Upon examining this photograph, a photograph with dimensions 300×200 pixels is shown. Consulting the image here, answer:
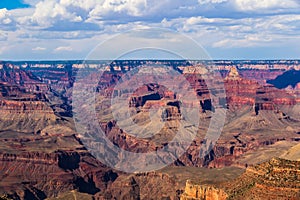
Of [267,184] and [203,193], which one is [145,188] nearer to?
[203,193]

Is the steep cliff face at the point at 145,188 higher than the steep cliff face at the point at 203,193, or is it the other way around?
the steep cliff face at the point at 203,193

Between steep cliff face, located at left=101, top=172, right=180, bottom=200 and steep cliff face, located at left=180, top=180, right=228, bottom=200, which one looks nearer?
steep cliff face, located at left=180, top=180, right=228, bottom=200

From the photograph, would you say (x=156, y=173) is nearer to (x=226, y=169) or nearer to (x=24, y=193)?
(x=226, y=169)

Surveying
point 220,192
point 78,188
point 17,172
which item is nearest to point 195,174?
point 78,188

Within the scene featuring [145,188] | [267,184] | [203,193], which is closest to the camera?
[267,184]

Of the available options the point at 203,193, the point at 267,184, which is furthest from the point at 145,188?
the point at 267,184

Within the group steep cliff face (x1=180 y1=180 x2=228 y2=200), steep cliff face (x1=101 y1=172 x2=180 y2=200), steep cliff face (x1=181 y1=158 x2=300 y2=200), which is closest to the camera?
steep cliff face (x1=181 y1=158 x2=300 y2=200)

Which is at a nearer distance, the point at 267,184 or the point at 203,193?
the point at 267,184

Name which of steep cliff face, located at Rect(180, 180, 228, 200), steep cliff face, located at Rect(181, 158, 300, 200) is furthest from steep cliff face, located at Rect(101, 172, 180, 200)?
steep cliff face, located at Rect(181, 158, 300, 200)

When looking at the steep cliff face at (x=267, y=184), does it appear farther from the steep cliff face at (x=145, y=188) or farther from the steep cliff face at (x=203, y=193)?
the steep cliff face at (x=145, y=188)

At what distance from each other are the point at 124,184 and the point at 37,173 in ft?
130

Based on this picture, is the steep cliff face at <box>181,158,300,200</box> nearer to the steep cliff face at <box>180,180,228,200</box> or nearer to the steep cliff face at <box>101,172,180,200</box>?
the steep cliff face at <box>180,180,228,200</box>

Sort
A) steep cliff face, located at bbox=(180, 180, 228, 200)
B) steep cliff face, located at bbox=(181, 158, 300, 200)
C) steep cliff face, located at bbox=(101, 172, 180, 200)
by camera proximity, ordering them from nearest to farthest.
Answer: steep cliff face, located at bbox=(181, 158, 300, 200) < steep cliff face, located at bbox=(180, 180, 228, 200) < steep cliff face, located at bbox=(101, 172, 180, 200)

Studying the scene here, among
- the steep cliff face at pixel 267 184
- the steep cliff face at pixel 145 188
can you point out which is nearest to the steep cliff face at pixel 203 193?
the steep cliff face at pixel 267 184
